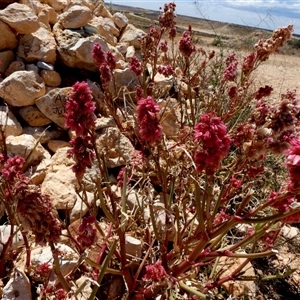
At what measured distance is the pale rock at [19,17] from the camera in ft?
12.4

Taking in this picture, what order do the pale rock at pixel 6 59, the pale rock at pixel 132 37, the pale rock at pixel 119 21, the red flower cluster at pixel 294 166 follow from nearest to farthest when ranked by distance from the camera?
1. the red flower cluster at pixel 294 166
2. the pale rock at pixel 6 59
3. the pale rock at pixel 132 37
4. the pale rock at pixel 119 21

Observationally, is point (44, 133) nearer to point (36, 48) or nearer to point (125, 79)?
point (36, 48)

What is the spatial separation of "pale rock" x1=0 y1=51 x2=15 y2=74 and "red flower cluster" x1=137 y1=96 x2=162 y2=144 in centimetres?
271

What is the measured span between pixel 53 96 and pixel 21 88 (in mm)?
307

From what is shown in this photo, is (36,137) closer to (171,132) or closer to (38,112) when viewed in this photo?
(38,112)

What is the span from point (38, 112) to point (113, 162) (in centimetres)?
97

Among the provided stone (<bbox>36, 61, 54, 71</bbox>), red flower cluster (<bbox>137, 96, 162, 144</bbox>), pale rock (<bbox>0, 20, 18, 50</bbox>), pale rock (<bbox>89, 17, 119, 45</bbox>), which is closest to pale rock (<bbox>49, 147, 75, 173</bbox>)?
stone (<bbox>36, 61, 54, 71</bbox>)

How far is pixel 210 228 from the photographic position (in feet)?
6.20

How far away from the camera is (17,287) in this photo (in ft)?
7.78

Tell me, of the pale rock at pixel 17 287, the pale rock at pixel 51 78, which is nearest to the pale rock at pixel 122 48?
the pale rock at pixel 51 78

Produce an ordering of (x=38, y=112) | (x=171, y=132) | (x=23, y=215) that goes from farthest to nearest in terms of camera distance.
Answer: (x=171, y=132), (x=38, y=112), (x=23, y=215)

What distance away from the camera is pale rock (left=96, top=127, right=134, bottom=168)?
332 centimetres

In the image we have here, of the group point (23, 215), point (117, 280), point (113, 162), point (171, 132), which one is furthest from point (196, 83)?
point (23, 215)

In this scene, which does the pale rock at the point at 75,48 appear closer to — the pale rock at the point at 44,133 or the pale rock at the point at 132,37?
the pale rock at the point at 44,133
